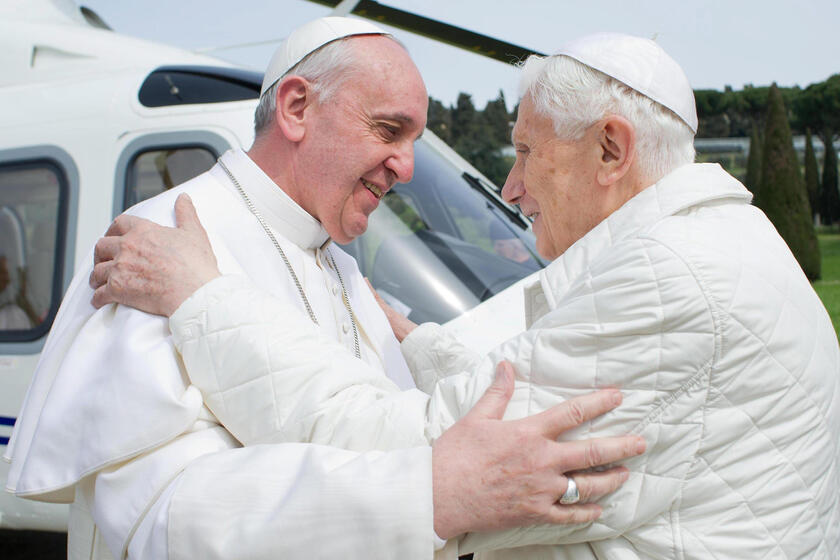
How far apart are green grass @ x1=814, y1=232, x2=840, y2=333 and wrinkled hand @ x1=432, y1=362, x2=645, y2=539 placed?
7.68 metres

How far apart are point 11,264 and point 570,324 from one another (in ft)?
11.2

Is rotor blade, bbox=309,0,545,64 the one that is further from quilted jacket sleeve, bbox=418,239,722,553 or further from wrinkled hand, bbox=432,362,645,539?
wrinkled hand, bbox=432,362,645,539

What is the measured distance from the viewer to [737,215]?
1.51 metres

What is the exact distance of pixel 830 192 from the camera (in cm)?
4106

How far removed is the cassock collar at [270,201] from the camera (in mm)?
2127

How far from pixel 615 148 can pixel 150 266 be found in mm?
999

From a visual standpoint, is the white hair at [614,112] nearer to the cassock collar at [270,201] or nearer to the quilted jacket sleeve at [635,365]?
the quilted jacket sleeve at [635,365]

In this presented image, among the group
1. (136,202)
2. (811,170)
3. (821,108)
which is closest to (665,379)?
(136,202)

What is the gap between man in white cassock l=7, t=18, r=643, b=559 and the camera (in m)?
1.37

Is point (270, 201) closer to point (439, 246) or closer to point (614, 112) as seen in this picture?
point (614, 112)

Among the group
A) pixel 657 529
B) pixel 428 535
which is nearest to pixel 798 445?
pixel 657 529

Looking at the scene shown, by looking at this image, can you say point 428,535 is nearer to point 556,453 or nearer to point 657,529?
point 556,453

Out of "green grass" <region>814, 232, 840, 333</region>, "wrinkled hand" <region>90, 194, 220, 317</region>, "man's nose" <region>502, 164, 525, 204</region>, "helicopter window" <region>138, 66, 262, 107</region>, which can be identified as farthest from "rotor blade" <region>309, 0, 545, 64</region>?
"green grass" <region>814, 232, 840, 333</region>

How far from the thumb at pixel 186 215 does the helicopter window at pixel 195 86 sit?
1969 mm
